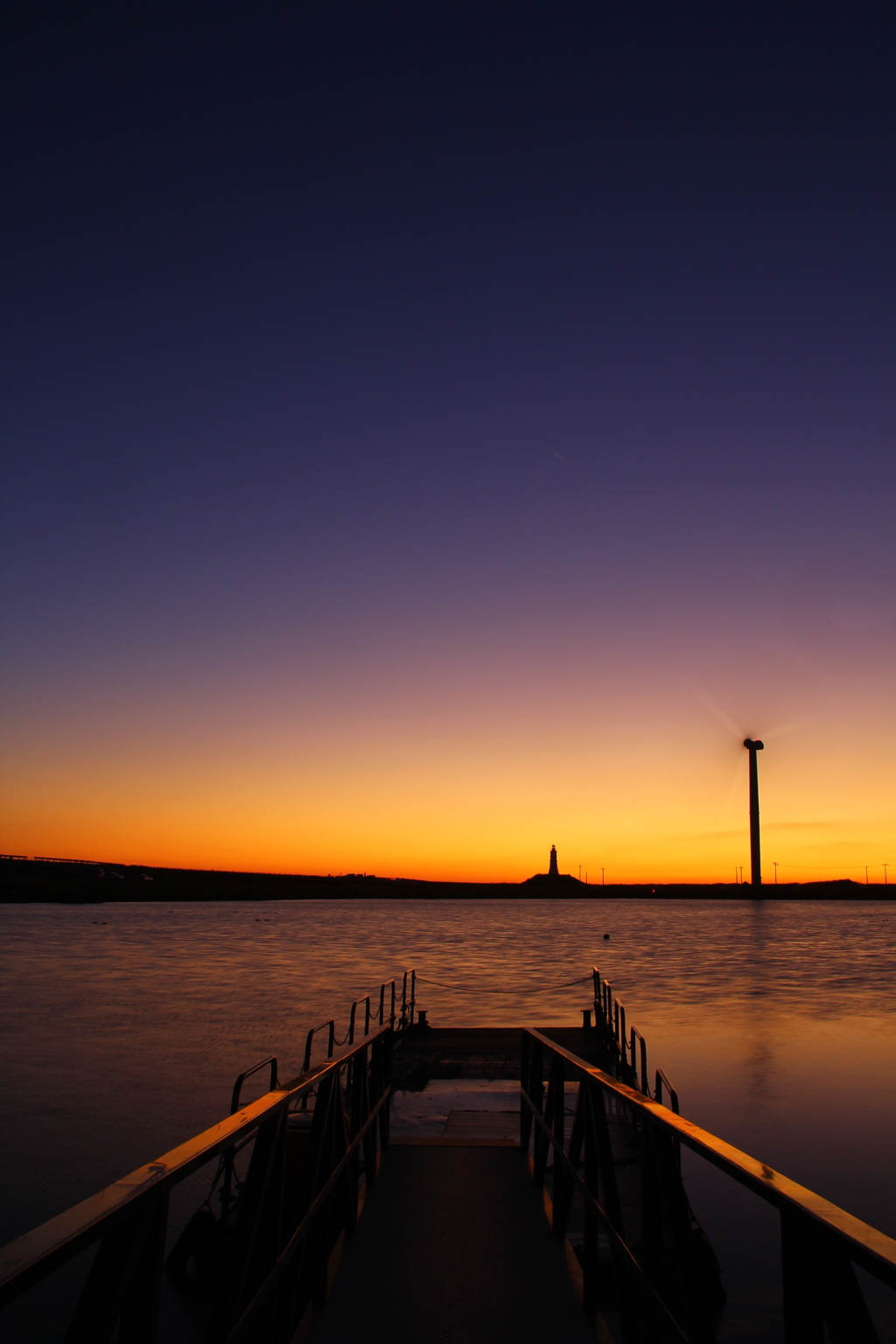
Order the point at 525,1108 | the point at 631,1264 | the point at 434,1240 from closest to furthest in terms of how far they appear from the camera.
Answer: the point at 631,1264
the point at 434,1240
the point at 525,1108

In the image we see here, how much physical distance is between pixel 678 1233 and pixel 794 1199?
63.8 inches

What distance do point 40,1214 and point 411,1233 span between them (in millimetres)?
11053

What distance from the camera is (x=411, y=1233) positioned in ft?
21.0

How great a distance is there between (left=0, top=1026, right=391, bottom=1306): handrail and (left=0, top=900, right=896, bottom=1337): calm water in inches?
511

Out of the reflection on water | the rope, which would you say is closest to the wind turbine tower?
the reflection on water

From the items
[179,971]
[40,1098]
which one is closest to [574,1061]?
[40,1098]

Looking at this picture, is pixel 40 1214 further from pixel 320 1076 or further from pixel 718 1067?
pixel 718 1067

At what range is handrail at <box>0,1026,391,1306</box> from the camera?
1.97 metres

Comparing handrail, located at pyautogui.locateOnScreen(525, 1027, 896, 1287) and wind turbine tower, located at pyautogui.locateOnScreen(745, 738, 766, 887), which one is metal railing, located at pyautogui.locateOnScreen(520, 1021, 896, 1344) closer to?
handrail, located at pyautogui.locateOnScreen(525, 1027, 896, 1287)

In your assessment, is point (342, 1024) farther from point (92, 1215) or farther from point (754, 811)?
point (754, 811)

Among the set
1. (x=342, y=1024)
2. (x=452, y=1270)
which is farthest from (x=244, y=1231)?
(x=342, y=1024)

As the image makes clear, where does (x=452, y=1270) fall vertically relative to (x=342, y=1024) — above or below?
above

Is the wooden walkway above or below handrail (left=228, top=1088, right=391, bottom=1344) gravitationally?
below

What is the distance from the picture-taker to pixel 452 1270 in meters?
5.76
